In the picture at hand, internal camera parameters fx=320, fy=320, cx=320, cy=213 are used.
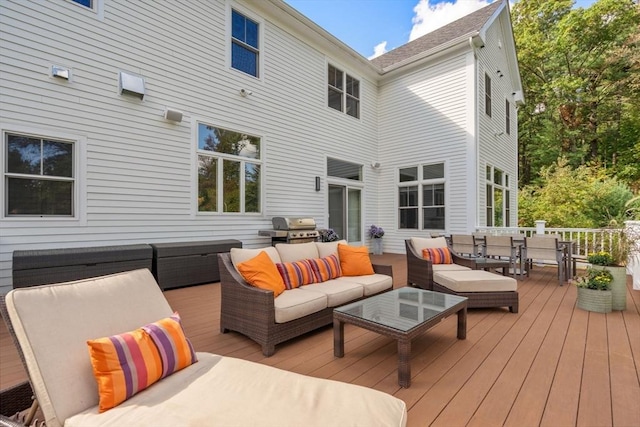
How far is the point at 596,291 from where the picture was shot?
404cm

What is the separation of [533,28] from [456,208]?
13591 millimetres

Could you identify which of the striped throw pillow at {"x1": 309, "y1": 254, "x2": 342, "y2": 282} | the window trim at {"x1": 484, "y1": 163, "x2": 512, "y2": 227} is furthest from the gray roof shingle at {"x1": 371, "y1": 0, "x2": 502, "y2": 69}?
the striped throw pillow at {"x1": 309, "y1": 254, "x2": 342, "y2": 282}

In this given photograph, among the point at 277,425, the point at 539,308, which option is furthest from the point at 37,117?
the point at 539,308

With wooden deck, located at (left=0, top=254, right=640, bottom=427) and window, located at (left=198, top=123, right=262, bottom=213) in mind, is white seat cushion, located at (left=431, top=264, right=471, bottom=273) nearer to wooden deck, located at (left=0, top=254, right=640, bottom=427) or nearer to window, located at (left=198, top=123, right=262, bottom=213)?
wooden deck, located at (left=0, top=254, right=640, bottom=427)

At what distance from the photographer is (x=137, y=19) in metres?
5.36

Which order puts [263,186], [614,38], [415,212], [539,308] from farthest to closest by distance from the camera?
[614,38] → [415,212] → [263,186] → [539,308]

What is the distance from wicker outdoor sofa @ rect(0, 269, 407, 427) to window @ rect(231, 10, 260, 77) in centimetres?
627

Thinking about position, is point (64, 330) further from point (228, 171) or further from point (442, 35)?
point (442, 35)

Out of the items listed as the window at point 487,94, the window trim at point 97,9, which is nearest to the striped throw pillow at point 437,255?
the window at point 487,94

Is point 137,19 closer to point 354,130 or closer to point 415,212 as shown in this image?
point 354,130

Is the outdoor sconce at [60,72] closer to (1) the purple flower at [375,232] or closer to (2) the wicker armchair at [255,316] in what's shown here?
(2) the wicker armchair at [255,316]

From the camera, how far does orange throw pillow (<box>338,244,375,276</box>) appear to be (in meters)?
Result: 4.28

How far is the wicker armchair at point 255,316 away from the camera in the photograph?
2.85m

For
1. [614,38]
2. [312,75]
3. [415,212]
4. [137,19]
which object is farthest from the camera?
[614,38]
